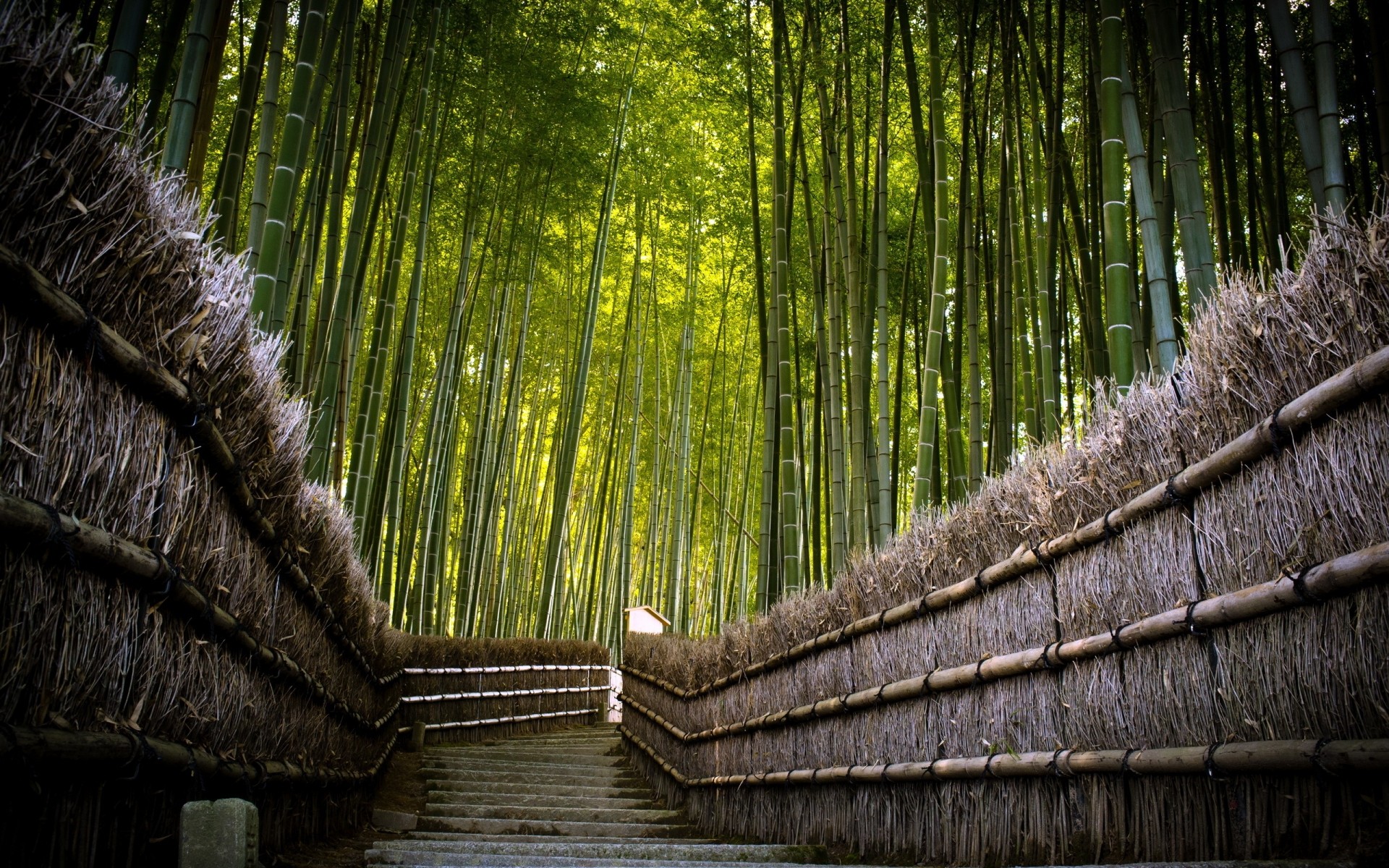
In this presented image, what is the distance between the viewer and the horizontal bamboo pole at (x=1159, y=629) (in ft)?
5.15

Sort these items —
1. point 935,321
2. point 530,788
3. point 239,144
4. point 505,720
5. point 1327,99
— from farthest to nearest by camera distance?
point 505,720, point 530,788, point 935,321, point 239,144, point 1327,99

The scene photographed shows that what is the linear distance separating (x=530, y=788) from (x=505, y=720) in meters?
2.64

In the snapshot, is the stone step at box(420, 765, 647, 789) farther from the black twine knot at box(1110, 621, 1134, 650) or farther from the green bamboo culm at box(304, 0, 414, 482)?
the black twine knot at box(1110, 621, 1134, 650)

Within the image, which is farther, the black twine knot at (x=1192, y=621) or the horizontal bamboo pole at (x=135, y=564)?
the black twine knot at (x=1192, y=621)

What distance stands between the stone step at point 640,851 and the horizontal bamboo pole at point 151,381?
105 cm

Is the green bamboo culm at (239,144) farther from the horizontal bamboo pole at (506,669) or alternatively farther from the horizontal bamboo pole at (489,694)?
the horizontal bamboo pole at (489,694)

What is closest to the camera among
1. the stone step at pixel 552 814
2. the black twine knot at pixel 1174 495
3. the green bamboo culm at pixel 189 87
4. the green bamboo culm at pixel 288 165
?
the black twine knot at pixel 1174 495

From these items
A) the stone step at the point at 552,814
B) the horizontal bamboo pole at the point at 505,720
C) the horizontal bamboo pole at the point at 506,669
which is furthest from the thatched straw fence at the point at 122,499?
the horizontal bamboo pole at the point at 505,720

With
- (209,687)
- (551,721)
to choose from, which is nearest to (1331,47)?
(209,687)

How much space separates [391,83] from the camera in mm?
4375

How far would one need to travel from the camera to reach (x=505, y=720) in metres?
7.78

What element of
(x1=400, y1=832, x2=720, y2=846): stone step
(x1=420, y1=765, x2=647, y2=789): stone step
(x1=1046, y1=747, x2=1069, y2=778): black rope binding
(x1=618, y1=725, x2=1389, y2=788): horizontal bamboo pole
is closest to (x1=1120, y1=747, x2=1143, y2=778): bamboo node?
(x1=618, y1=725, x2=1389, y2=788): horizontal bamboo pole

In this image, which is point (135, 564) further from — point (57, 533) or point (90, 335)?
point (90, 335)

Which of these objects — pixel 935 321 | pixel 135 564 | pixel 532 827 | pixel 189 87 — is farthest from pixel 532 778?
pixel 135 564
